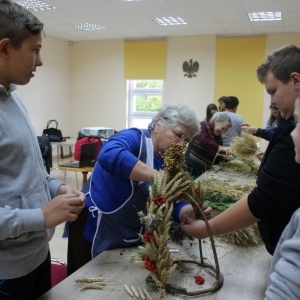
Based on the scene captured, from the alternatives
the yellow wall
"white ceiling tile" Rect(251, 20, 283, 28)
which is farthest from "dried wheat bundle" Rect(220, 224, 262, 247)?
the yellow wall

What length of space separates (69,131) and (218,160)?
6415 millimetres

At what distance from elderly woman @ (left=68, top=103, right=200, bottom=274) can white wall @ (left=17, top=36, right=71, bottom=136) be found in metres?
6.55

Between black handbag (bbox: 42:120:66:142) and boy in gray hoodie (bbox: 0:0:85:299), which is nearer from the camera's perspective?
boy in gray hoodie (bbox: 0:0:85:299)

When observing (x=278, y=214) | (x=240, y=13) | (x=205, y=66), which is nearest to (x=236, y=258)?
(x=278, y=214)

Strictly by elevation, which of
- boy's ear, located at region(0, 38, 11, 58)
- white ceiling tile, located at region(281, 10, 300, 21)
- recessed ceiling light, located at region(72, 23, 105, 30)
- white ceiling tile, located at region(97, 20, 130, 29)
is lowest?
boy's ear, located at region(0, 38, 11, 58)

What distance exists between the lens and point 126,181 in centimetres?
149

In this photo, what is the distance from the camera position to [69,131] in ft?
30.9

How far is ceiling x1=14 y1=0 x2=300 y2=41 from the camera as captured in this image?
5434mm

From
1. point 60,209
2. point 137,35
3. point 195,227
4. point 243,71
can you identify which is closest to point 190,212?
point 195,227

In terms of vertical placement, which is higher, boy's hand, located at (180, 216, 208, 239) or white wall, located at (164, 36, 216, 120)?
white wall, located at (164, 36, 216, 120)

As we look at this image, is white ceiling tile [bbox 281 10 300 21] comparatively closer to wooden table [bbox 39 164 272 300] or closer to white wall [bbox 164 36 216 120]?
white wall [bbox 164 36 216 120]

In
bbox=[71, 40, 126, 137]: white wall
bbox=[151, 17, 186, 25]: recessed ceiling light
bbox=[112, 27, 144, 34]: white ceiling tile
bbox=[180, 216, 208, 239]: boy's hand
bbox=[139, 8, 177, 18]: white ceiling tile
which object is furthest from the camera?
bbox=[71, 40, 126, 137]: white wall

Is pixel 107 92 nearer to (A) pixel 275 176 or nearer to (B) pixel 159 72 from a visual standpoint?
(B) pixel 159 72

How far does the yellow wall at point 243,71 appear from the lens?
7.38 m
